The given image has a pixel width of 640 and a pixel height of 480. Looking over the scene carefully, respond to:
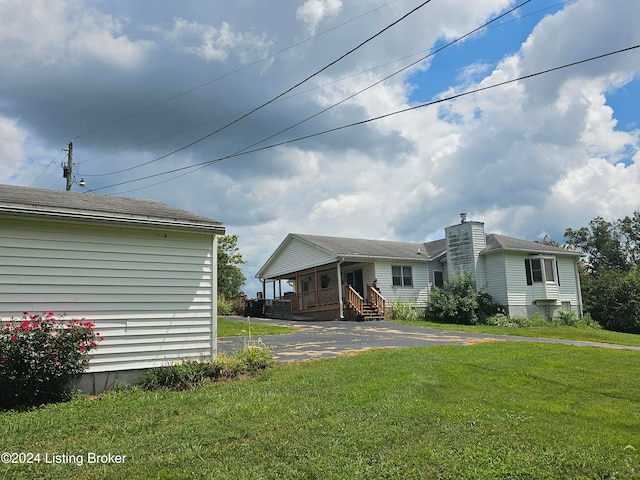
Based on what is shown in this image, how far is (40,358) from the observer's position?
23.4 feet

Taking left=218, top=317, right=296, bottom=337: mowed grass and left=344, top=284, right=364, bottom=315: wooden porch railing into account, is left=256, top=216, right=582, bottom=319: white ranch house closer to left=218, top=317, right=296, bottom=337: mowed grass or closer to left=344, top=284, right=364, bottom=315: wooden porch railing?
left=344, top=284, right=364, bottom=315: wooden porch railing

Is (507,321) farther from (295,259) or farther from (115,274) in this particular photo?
(115,274)

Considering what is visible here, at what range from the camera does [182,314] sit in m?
9.26

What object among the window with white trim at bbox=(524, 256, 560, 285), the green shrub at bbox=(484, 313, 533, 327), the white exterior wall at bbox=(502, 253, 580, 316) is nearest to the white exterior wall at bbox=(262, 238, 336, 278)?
the green shrub at bbox=(484, 313, 533, 327)

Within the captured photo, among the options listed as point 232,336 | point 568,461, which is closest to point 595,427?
point 568,461

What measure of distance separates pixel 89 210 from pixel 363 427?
6.24 metres

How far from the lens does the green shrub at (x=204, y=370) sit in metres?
8.31

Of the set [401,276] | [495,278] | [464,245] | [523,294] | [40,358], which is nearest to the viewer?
[40,358]

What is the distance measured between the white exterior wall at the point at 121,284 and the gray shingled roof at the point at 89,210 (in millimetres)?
265

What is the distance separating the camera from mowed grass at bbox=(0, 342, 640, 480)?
14.5ft

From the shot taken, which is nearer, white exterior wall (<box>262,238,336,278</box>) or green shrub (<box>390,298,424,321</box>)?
green shrub (<box>390,298,424,321</box>)

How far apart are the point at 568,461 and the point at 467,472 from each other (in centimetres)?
101

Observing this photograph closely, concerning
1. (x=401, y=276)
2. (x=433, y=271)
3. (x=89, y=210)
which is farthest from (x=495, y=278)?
(x=89, y=210)

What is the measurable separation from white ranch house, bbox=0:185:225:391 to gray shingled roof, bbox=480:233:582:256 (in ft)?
65.3
